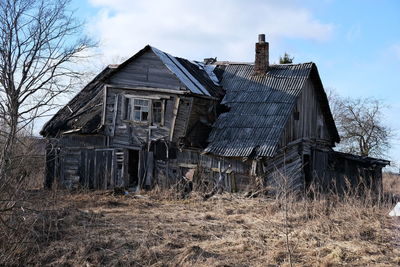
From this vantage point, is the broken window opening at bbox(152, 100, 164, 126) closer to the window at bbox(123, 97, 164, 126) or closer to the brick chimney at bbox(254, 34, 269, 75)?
the window at bbox(123, 97, 164, 126)

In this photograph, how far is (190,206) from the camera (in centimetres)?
1501

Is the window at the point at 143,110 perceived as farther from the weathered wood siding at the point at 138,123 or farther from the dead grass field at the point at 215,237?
the dead grass field at the point at 215,237

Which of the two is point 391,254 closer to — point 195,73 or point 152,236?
point 152,236

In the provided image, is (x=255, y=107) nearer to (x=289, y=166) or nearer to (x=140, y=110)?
(x=289, y=166)

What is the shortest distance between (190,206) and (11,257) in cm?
702

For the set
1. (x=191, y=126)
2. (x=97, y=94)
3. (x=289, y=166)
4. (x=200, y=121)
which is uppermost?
(x=97, y=94)

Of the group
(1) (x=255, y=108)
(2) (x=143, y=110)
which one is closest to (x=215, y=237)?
(1) (x=255, y=108)

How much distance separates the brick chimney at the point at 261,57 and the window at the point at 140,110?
495 cm

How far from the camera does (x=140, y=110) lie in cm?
1880

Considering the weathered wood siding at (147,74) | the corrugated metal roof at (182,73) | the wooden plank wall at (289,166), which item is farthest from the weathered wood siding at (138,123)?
the wooden plank wall at (289,166)

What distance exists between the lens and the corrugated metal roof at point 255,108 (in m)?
16.8

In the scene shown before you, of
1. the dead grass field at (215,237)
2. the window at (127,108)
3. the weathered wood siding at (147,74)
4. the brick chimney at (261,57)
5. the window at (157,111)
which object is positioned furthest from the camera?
the brick chimney at (261,57)

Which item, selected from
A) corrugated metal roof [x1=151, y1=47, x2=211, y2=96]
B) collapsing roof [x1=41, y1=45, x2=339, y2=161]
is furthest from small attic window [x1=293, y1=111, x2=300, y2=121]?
corrugated metal roof [x1=151, y1=47, x2=211, y2=96]

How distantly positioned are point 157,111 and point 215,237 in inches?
362
